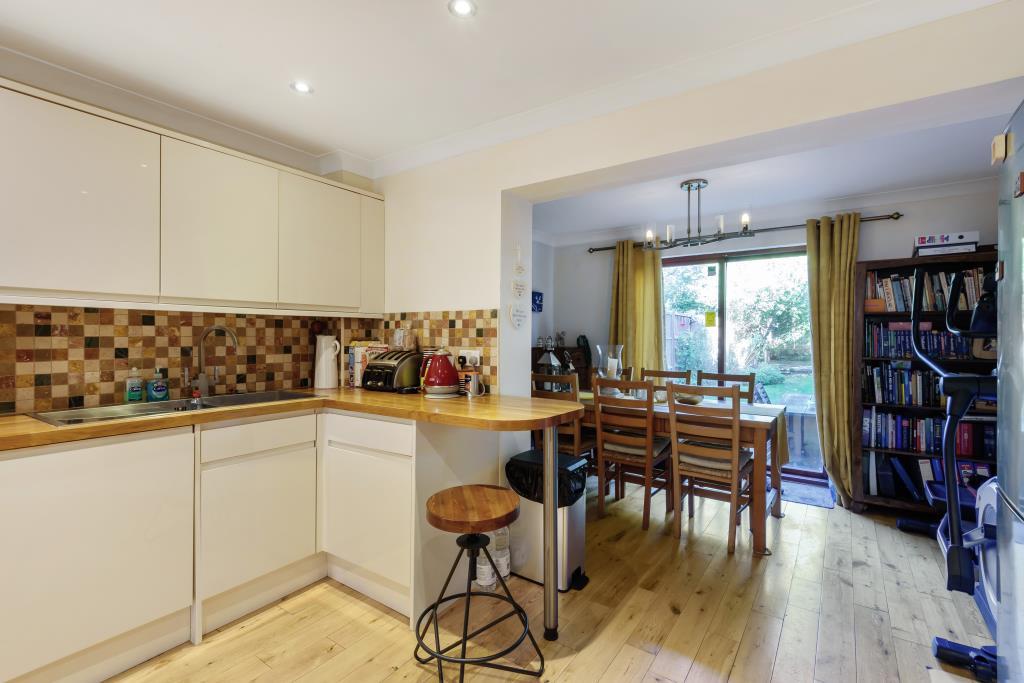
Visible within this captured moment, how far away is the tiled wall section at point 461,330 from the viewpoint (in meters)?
2.49

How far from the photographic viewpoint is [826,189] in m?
3.53

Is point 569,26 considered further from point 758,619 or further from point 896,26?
point 758,619

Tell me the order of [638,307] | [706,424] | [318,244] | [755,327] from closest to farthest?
1. [318,244]
2. [706,424]
3. [755,327]
4. [638,307]

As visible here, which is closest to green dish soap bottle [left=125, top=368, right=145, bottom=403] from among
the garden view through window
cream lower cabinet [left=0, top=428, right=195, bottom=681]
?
cream lower cabinet [left=0, top=428, right=195, bottom=681]

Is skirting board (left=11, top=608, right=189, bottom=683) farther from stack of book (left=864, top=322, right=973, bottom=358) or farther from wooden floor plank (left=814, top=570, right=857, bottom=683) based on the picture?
stack of book (left=864, top=322, right=973, bottom=358)

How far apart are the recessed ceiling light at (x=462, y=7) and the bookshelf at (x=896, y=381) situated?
334cm

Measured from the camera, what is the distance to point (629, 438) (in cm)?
298

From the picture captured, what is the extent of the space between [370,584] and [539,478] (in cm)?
95

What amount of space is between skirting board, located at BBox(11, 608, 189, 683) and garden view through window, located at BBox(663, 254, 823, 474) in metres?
4.26

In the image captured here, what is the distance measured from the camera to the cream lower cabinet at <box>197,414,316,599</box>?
1.89 metres

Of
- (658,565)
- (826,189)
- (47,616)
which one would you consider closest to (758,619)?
(658,565)

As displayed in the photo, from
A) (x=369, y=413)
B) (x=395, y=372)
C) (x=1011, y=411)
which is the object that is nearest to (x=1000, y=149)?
(x=1011, y=411)

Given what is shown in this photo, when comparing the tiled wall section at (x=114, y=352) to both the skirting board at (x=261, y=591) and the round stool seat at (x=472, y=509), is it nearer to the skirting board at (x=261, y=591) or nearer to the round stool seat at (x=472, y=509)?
the skirting board at (x=261, y=591)

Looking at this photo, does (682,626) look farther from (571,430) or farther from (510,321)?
(510,321)
